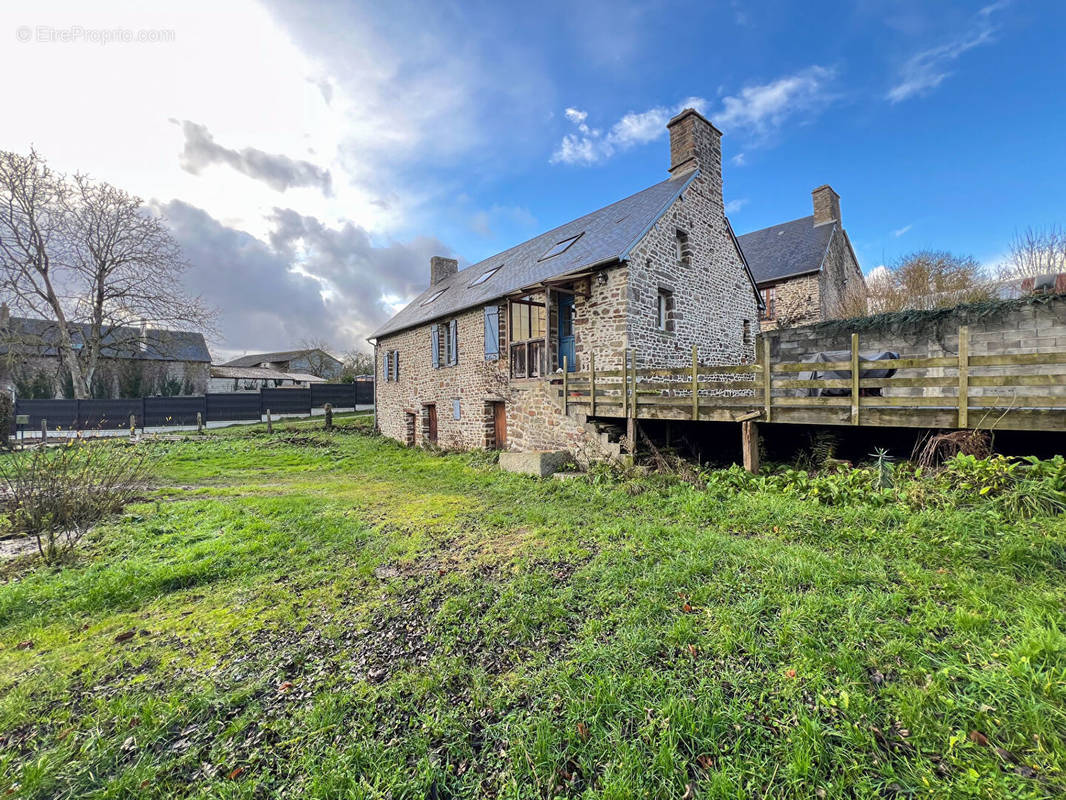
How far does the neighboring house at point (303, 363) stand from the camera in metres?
45.5

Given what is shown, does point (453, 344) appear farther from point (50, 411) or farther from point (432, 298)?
point (50, 411)

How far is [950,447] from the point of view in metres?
5.15

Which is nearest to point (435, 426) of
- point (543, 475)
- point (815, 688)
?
point (543, 475)

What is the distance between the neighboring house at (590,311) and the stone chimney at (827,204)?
824 centimetres

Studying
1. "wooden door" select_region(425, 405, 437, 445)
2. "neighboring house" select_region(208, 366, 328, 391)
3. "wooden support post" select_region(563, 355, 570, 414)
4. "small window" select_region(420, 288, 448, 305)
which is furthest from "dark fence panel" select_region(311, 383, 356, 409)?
"wooden support post" select_region(563, 355, 570, 414)

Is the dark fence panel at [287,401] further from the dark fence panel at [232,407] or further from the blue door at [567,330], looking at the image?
the blue door at [567,330]

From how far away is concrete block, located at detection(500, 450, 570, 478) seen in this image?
8.08 m

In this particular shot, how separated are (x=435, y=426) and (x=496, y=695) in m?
13.1

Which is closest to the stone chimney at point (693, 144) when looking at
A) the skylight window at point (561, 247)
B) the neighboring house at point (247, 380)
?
the skylight window at point (561, 247)

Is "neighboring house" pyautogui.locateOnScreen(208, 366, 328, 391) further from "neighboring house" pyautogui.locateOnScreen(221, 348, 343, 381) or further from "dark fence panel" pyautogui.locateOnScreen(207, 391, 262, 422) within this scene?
"dark fence panel" pyautogui.locateOnScreen(207, 391, 262, 422)

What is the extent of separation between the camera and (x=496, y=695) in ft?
8.13

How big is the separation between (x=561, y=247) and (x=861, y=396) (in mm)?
8738

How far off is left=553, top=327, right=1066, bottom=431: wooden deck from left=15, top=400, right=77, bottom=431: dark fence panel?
2243 cm

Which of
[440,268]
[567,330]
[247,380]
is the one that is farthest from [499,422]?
[247,380]
